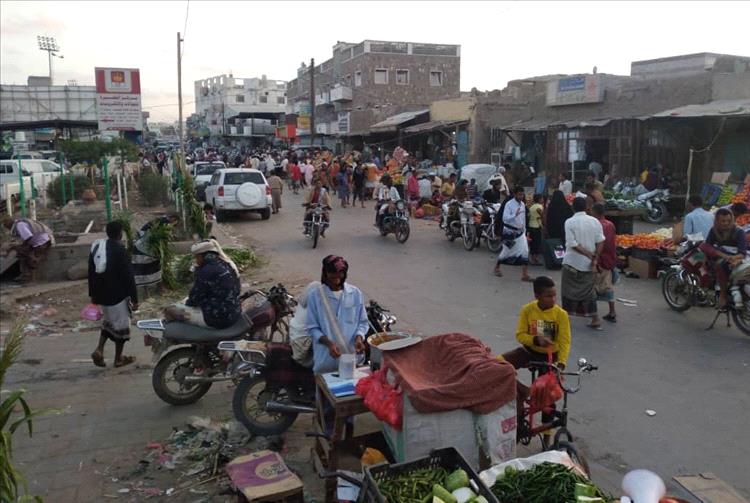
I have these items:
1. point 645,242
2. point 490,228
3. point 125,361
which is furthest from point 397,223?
point 125,361

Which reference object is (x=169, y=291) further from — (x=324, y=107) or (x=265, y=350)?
(x=324, y=107)

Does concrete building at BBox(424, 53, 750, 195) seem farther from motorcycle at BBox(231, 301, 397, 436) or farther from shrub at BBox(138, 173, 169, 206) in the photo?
motorcycle at BBox(231, 301, 397, 436)

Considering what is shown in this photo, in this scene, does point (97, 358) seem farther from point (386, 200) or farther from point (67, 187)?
point (67, 187)

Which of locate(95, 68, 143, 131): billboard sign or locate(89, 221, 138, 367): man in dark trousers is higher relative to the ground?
locate(95, 68, 143, 131): billboard sign

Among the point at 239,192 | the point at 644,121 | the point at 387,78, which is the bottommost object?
the point at 239,192

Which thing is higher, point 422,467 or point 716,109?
point 716,109

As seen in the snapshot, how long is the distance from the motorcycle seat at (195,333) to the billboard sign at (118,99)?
1032 centimetres

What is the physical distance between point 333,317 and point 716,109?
15819mm

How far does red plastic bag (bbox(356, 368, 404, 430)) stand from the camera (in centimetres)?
389

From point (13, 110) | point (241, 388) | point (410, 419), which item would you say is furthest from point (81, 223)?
point (13, 110)

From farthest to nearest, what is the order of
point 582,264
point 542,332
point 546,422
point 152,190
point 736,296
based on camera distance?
point 152,190 < point 582,264 < point 736,296 < point 542,332 < point 546,422

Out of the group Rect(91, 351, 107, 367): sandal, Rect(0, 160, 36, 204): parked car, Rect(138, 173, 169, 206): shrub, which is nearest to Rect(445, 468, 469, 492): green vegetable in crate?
Rect(91, 351, 107, 367): sandal

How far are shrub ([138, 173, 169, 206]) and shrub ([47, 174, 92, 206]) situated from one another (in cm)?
199

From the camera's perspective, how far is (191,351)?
6.12m
